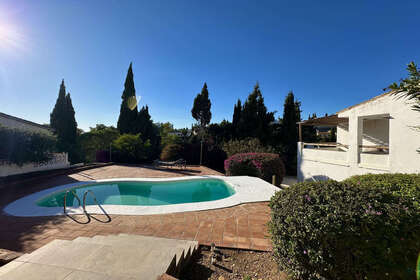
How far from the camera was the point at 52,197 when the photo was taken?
6.88m

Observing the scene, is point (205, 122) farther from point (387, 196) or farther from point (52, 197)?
point (387, 196)

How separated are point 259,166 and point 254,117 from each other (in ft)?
35.9

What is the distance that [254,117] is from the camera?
20109 mm

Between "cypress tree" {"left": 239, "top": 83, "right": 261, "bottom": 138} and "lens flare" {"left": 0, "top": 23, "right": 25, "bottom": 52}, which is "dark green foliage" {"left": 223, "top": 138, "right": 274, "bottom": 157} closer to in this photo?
"cypress tree" {"left": 239, "top": 83, "right": 261, "bottom": 138}

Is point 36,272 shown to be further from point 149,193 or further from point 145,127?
point 145,127

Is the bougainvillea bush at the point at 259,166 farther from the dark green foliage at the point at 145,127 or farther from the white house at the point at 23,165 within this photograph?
the dark green foliage at the point at 145,127

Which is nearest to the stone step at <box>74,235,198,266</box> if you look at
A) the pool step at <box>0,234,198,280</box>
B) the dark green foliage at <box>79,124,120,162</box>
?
the pool step at <box>0,234,198,280</box>

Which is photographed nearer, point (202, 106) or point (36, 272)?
point (36, 272)

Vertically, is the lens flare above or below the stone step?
above

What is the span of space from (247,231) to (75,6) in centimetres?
1071

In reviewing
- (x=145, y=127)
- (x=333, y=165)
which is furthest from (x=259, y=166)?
(x=145, y=127)

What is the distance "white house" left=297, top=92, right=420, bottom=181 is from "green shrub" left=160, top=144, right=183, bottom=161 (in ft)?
40.7

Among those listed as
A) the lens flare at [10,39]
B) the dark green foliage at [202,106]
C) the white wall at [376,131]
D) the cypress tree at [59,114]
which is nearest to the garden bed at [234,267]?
the lens flare at [10,39]

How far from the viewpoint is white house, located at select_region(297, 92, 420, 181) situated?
6.51 meters
